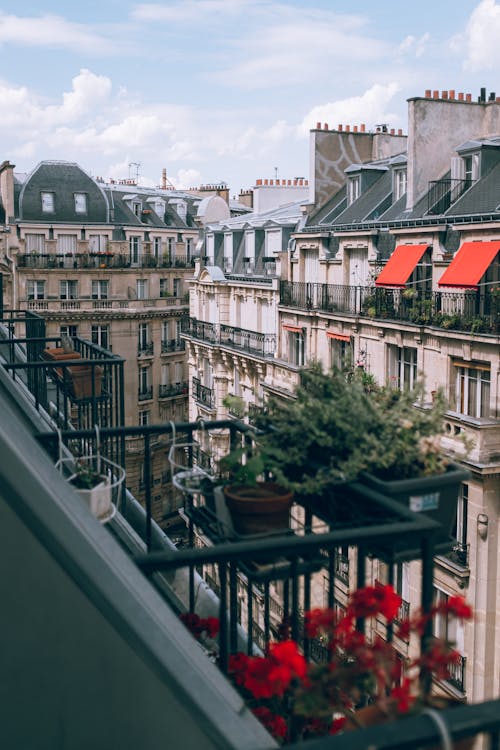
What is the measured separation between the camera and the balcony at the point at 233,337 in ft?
129

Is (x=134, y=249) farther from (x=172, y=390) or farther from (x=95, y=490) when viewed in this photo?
(x=95, y=490)

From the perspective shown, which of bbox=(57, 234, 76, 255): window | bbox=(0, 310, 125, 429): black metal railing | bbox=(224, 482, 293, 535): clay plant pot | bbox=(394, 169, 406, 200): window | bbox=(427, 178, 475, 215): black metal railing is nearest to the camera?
bbox=(224, 482, 293, 535): clay plant pot

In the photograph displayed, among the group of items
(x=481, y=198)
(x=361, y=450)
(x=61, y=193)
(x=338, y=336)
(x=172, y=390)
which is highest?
(x=61, y=193)

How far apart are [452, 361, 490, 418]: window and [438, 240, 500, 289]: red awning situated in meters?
2.43

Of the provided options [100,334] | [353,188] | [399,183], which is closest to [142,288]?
[100,334]

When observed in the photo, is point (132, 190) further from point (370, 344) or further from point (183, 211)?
point (370, 344)

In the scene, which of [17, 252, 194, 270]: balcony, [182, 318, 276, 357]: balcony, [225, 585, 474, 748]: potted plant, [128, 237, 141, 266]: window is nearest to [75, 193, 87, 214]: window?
[17, 252, 194, 270]: balcony

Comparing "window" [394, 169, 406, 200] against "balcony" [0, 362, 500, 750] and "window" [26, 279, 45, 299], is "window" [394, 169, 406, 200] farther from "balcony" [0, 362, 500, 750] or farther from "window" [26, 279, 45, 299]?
"window" [26, 279, 45, 299]

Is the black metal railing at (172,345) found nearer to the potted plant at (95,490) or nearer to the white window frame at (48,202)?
the white window frame at (48,202)

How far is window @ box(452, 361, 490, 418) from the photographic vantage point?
23.7 metres

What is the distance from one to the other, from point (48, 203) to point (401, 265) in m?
35.1

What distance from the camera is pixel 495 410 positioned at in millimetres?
22891

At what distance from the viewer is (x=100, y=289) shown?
5684 centimetres

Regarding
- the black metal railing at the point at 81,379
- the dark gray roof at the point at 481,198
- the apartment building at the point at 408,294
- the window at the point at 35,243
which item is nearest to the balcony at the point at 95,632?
the black metal railing at the point at 81,379
